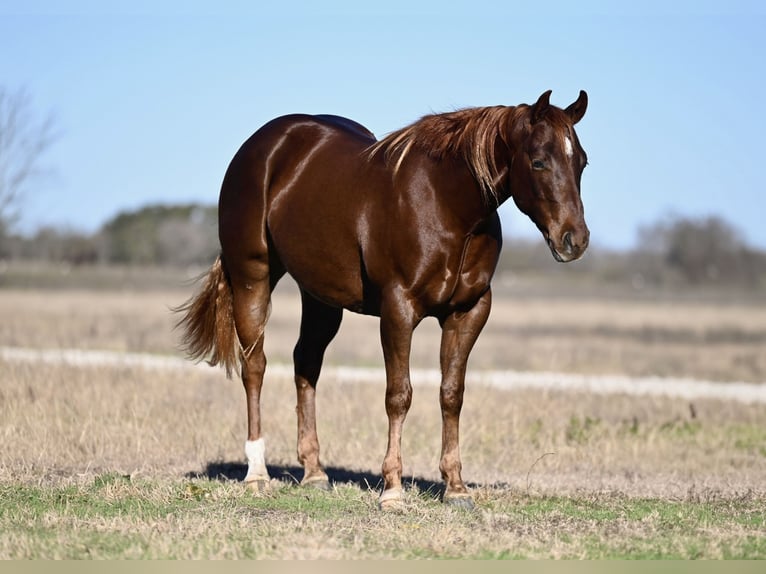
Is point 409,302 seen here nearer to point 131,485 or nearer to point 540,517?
point 540,517

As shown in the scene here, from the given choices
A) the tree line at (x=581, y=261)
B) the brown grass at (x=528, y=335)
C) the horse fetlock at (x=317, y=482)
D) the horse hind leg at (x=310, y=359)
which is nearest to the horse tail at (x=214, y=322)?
the horse hind leg at (x=310, y=359)

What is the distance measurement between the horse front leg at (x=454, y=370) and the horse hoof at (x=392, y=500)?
0.43 meters

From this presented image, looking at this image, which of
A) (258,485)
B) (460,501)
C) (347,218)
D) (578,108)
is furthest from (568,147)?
(258,485)

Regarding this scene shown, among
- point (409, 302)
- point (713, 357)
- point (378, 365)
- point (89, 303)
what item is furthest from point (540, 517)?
point (89, 303)

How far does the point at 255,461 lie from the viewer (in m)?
8.25

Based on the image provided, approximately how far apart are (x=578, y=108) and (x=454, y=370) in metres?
1.99

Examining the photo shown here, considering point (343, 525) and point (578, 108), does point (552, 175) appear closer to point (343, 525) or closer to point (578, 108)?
point (578, 108)

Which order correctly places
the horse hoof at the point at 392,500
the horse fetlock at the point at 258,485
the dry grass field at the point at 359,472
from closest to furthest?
1. the dry grass field at the point at 359,472
2. the horse hoof at the point at 392,500
3. the horse fetlock at the point at 258,485

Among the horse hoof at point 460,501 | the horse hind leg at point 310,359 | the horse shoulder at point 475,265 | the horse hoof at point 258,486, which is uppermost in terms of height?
the horse shoulder at point 475,265

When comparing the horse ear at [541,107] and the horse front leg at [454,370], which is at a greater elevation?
the horse ear at [541,107]

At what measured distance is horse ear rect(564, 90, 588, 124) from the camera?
6965 mm

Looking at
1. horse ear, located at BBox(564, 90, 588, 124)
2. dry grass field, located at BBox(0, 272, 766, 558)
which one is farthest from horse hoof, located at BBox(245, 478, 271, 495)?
horse ear, located at BBox(564, 90, 588, 124)

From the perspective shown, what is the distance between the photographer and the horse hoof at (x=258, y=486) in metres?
7.90

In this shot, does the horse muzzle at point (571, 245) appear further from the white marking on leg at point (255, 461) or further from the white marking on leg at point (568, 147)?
the white marking on leg at point (255, 461)
